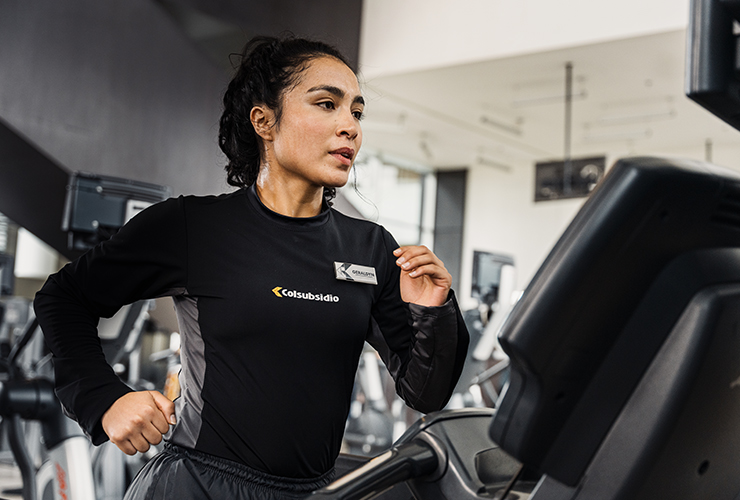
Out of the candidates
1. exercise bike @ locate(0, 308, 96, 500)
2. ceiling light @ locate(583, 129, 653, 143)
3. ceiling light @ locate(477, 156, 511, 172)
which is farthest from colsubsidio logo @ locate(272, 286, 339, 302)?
ceiling light @ locate(477, 156, 511, 172)

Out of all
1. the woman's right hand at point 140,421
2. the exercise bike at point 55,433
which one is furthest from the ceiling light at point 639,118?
the woman's right hand at point 140,421

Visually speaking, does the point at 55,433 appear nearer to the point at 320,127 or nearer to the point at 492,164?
the point at 320,127

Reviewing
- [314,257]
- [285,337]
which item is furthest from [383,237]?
[285,337]

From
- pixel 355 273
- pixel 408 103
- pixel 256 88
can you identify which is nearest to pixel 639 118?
pixel 408 103

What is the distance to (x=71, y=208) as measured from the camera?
276 cm

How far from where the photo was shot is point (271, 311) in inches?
43.7

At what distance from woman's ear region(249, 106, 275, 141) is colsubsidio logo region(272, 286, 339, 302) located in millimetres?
319

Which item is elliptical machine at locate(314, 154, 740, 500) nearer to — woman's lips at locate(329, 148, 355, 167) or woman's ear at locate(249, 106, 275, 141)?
woman's lips at locate(329, 148, 355, 167)

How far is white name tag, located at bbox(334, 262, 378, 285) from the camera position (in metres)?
1.18

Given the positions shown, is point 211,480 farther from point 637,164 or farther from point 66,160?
point 66,160

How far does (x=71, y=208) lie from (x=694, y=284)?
262cm

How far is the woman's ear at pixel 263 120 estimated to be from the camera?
1.30 metres

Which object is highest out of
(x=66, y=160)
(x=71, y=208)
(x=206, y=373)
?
(x=66, y=160)

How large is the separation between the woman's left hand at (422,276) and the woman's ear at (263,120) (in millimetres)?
401
